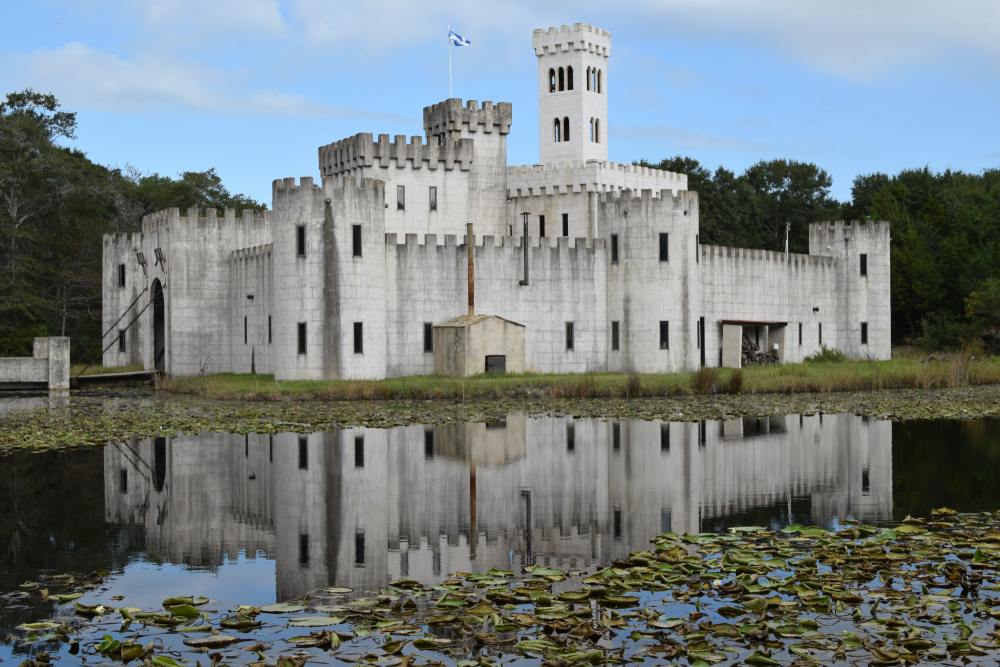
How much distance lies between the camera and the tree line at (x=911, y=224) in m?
59.5

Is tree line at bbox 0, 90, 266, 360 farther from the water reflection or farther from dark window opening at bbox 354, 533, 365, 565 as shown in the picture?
dark window opening at bbox 354, 533, 365, 565

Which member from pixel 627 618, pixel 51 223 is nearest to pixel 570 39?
pixel 51 223

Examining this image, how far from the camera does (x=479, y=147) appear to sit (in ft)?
173

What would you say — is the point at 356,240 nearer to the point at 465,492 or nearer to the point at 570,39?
the point at 570,39

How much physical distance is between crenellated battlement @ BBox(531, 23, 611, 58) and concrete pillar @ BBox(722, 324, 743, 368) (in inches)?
699

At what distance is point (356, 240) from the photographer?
40.4 m

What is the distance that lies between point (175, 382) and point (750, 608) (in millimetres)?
37696

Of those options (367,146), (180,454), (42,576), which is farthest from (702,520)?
(367,146)

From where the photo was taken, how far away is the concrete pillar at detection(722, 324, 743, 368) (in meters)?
49.7

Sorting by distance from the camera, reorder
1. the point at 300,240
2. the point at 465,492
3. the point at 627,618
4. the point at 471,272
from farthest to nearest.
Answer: the point at 471,272
the point at 300,240
the point at 465,492
the point at 627,618

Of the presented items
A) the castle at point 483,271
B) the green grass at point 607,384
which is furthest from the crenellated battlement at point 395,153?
the green grass at point 607,384

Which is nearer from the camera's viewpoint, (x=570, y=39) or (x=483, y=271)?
(x=483, y=271)

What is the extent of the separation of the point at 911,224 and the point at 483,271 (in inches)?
1385

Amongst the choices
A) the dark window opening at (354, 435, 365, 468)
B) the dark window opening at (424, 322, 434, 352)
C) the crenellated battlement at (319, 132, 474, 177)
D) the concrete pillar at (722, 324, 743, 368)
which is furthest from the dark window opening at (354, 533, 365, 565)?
the concrete pillar at (722, 324, 743, 368)
